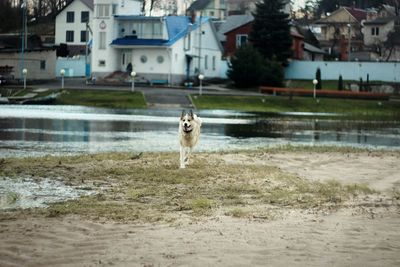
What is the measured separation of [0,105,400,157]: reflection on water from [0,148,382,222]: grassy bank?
379cm

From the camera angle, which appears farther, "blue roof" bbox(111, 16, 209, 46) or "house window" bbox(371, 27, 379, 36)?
"house window" bbox(371, 27, 379, 36)

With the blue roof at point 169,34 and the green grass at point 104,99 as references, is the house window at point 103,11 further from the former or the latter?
the green grass at point 104,99

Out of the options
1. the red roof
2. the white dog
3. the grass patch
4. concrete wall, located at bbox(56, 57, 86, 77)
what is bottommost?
the grass patch

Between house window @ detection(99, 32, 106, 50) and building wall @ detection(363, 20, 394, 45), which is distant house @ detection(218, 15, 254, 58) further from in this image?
building wall @ detection(363, 20, 394, 45)

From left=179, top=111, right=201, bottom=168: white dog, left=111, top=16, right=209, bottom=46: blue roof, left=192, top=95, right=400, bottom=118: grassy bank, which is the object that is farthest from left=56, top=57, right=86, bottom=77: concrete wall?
left=179, top=111, right=201, bottom=168: white dog

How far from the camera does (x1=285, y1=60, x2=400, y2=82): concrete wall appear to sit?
7244 cm

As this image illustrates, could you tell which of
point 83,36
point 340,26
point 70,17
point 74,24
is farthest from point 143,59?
point 340,26

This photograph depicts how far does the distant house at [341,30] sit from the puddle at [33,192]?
84.5m

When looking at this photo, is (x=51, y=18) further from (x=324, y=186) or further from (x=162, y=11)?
(x=324, y=186)

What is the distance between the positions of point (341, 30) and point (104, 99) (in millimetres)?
65221

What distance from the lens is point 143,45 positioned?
68.4 meters

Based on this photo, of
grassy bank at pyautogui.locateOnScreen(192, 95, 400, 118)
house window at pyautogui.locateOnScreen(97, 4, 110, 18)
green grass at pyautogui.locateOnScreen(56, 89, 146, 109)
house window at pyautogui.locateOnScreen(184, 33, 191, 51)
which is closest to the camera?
green grass at pyautogui.locateOnScreen(56, 89, 146, 109)

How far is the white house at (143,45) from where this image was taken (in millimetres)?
68562

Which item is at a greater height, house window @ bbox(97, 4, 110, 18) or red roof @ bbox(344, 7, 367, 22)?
red roof @ bbox(344, 7, 367, 22)
